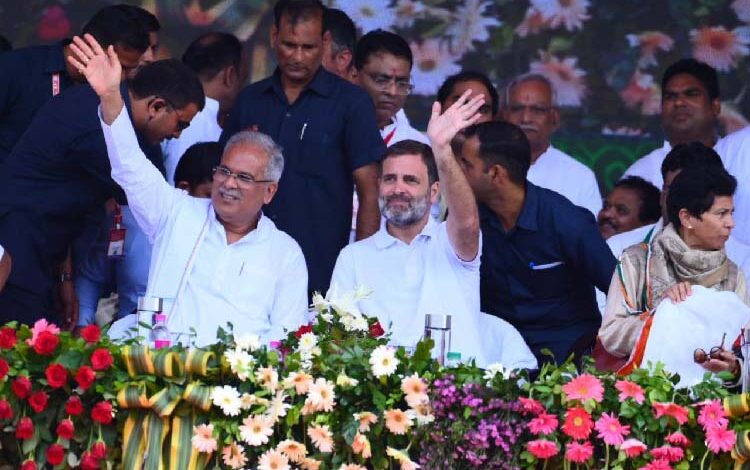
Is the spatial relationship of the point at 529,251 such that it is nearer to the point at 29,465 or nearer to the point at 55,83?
the point at 55,83

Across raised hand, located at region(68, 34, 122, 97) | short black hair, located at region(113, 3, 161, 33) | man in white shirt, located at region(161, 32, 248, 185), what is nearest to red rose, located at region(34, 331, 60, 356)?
raised hand, located at region(68, 34, 122, 97)

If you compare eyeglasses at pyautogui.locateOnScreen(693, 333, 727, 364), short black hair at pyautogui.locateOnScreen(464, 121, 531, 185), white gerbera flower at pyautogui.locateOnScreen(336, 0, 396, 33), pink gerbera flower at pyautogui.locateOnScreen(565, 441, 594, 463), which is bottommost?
pink gerbera flower at pyautogui.locateOnScreen(565, 441, 594, 463)

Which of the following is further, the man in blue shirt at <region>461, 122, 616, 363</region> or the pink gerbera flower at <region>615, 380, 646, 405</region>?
the man in blue shirt at <region>461, 122, 616, 363</region>

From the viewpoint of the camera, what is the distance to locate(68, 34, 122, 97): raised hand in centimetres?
634

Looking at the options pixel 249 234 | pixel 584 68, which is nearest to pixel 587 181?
pixel 584 68

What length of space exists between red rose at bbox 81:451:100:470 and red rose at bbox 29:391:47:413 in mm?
198

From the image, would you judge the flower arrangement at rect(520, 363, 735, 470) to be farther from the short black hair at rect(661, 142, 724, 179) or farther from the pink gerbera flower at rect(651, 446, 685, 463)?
the short black hair at rect(661, 142, 724, 179)

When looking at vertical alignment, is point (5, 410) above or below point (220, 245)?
below

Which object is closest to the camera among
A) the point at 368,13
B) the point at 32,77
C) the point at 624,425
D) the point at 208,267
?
the point at 624,425

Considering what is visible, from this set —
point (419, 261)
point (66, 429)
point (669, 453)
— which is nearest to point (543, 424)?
point (669, 453)

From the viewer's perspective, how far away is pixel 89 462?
5.21m

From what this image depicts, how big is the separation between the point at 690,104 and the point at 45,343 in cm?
407

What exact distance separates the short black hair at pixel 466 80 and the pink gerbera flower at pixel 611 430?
3.38 meters

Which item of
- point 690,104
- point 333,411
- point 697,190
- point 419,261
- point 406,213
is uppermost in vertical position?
point 690,104
